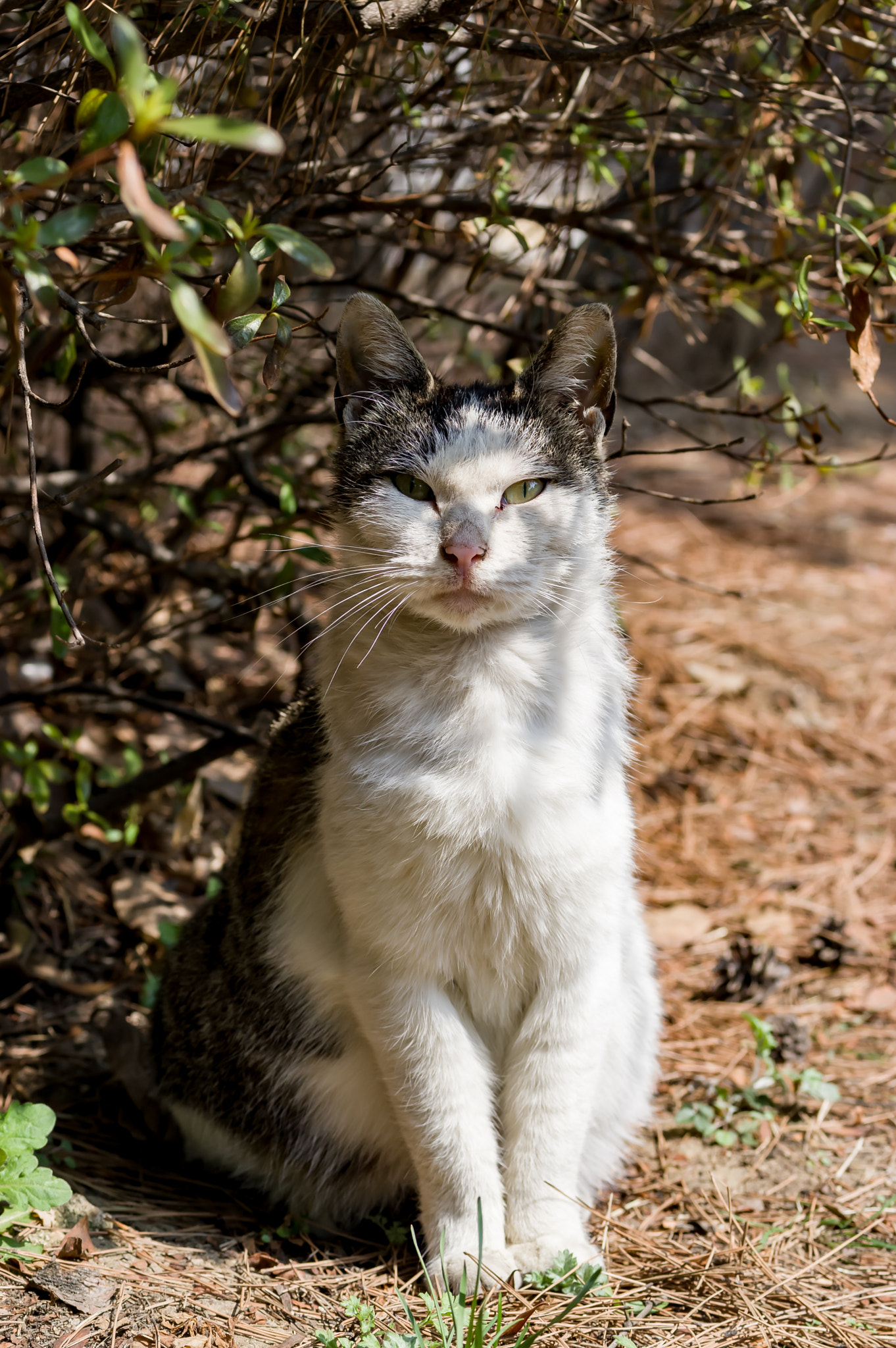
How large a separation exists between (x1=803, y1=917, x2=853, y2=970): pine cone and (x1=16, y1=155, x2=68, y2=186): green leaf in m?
2.86

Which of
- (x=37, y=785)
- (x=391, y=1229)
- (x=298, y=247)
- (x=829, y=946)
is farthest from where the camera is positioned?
(x=829, y=946)

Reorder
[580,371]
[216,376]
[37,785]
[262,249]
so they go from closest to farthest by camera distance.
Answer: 1. [216,376]
2. [262,249]
3. [580,371]
4. [37,785]

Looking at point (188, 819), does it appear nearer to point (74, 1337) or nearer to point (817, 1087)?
point (74, 1337)

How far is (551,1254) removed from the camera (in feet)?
6.68

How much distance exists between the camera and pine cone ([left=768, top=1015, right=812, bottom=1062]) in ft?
9.25

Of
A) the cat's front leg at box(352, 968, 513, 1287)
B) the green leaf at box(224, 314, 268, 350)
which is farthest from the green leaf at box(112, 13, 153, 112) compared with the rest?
the cat's front leg at box(352, 968, 513, 1287)

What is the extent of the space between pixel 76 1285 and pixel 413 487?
60.1 inches

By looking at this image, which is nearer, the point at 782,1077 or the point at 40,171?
the point at 40,171

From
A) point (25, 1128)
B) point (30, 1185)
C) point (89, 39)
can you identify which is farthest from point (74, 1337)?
point (89, 39)

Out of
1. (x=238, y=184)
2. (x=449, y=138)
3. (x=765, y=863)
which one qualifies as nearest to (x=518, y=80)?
(x=449, y=138)

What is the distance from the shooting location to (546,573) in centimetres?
202

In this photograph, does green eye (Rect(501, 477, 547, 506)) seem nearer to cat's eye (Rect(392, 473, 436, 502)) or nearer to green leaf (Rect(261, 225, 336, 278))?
cat's eye (Rect(392, 473, 436, 502))

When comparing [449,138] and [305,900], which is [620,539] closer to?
[449,138]

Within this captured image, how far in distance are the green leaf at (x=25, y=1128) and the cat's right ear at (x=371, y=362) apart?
1414 millimetres
